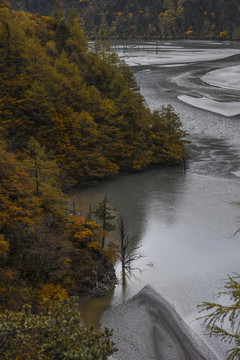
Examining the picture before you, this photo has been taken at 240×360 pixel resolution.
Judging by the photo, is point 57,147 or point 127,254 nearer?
point 127,254

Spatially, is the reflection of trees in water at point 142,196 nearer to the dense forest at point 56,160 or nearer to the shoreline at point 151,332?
the dense forest at point 56,160

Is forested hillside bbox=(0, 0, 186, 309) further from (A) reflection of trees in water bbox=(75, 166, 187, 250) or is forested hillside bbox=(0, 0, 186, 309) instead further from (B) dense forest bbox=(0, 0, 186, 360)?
(A) reflection of trees in water bbox=(75, 166, 187, 250)

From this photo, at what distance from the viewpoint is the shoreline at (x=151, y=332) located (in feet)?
65.8

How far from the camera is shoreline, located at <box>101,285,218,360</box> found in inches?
789

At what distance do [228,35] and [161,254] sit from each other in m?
176

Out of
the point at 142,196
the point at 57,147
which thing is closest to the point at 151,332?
the point at 142,196

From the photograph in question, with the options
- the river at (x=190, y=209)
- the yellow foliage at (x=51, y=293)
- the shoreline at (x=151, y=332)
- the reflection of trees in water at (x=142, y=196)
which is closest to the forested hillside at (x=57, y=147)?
the yellow foliage at (x=51, y=293)

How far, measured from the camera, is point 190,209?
39.0m

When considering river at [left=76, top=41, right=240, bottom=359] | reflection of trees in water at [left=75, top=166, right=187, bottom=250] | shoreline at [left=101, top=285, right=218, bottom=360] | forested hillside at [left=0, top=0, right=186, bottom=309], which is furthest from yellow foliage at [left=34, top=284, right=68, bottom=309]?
reflection of trees in water at [left=75, top=166, right=187, bottom=250]

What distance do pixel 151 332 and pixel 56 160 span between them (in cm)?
2642

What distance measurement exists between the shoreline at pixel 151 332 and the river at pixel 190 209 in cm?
70

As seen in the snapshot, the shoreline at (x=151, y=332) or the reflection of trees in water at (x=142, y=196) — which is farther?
the reflection of trees in water at (x=142, y=196)

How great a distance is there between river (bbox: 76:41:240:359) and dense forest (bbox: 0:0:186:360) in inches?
103

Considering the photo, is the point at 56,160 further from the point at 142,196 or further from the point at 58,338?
the point at 58,338
